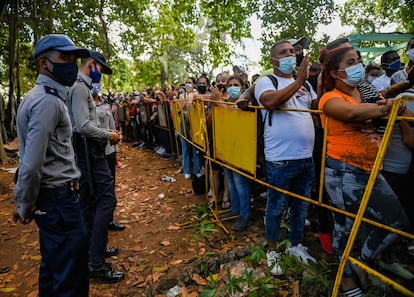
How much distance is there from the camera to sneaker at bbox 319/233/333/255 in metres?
3.44

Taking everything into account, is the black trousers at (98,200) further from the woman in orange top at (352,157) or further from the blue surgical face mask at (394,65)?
the blue surgical face mask at (394,65)

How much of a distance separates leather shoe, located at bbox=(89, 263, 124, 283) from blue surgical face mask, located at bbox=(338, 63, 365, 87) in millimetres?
2862

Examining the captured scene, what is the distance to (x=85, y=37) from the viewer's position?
1423 centimetres

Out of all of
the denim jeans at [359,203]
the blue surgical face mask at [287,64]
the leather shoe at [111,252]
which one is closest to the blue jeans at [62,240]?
the leather shoe at [111,252]

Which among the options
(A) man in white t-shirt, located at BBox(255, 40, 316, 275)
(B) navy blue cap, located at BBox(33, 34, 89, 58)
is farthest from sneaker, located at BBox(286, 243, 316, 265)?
(B) navy blue cap, located at BBox(33, 34, 89, 58)

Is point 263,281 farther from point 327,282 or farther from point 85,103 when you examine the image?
point 85,103

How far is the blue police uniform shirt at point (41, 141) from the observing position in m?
2.01

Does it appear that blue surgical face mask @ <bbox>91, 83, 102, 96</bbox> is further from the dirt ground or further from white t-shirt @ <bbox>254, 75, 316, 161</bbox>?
the dirt ground

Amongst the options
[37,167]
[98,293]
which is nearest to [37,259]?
[98,293]

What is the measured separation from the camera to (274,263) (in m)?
2.70

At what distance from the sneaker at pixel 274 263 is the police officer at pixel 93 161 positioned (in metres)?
1.55

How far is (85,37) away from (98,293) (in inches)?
539

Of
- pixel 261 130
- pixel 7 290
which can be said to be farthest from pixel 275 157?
pixel 7 290

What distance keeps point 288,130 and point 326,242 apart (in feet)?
4.81
